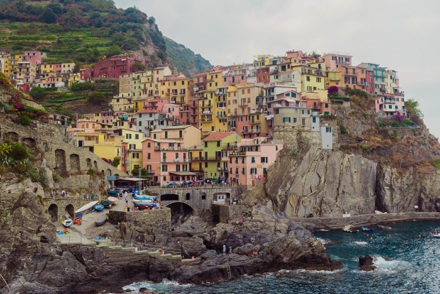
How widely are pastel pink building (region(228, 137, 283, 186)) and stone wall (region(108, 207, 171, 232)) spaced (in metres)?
20.6

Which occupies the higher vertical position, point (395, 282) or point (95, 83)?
point (95, 83)

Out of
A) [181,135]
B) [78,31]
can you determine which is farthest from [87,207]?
[78,31]

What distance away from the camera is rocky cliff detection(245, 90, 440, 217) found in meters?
75.1

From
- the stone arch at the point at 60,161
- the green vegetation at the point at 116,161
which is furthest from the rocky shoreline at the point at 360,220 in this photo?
the stone arch at the point at 60,161

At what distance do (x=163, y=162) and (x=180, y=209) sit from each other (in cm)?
896

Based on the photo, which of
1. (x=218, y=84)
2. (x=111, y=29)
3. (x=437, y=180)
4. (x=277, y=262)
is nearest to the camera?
(x=277, y=262)

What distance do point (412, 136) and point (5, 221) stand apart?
80.3 m

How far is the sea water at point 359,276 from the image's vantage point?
43.9m

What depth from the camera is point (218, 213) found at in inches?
2699

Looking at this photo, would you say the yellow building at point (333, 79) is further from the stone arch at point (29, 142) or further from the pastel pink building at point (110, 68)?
the stone arch at point (29, 142)

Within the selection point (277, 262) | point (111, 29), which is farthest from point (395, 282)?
point (111, 29)

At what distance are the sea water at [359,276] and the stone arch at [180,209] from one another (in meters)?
21.3

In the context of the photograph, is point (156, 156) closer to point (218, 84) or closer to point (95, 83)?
point (218, 84)

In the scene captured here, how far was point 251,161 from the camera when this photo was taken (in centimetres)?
7519
